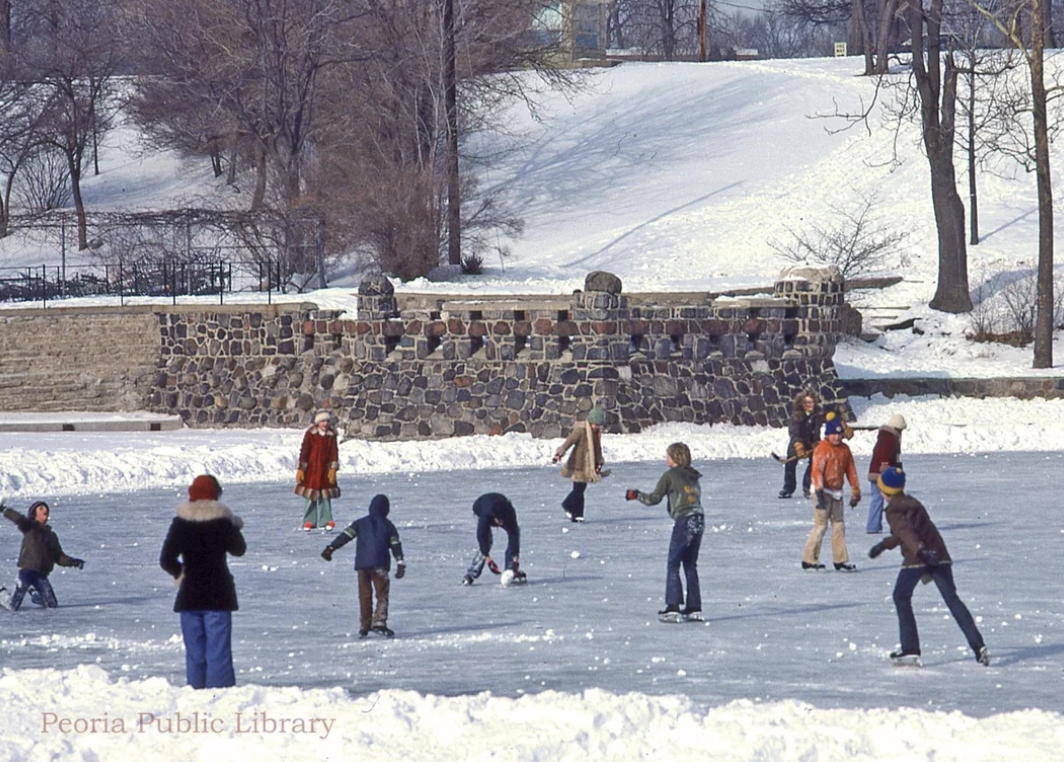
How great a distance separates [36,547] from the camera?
500 inches

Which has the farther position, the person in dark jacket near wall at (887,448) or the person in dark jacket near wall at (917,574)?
the person in dark jacket near wall at (887,448)

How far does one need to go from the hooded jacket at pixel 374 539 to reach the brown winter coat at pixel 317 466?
486 centimetres

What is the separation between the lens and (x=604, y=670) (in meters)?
10.6

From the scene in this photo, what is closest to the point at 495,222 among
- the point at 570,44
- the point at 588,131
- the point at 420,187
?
the point at 420,187

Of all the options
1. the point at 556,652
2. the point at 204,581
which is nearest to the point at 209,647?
the point at 204,581

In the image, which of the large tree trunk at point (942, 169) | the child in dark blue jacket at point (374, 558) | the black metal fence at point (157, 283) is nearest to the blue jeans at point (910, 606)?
the child in dark blue jacket at point (374, 558)

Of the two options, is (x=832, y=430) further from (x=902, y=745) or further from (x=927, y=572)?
(x=902, y=745)

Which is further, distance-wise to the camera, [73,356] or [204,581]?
[73,356]

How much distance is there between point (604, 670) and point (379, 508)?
2.16 meters

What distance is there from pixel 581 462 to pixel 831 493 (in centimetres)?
399

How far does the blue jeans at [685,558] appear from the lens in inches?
474

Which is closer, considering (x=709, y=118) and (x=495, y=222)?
(x=495, y=222)

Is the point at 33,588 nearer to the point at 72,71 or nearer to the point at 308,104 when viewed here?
the point at 308,104

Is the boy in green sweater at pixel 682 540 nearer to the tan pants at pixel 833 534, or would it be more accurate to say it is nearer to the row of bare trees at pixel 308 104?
the tan pants at pixel 833 534
